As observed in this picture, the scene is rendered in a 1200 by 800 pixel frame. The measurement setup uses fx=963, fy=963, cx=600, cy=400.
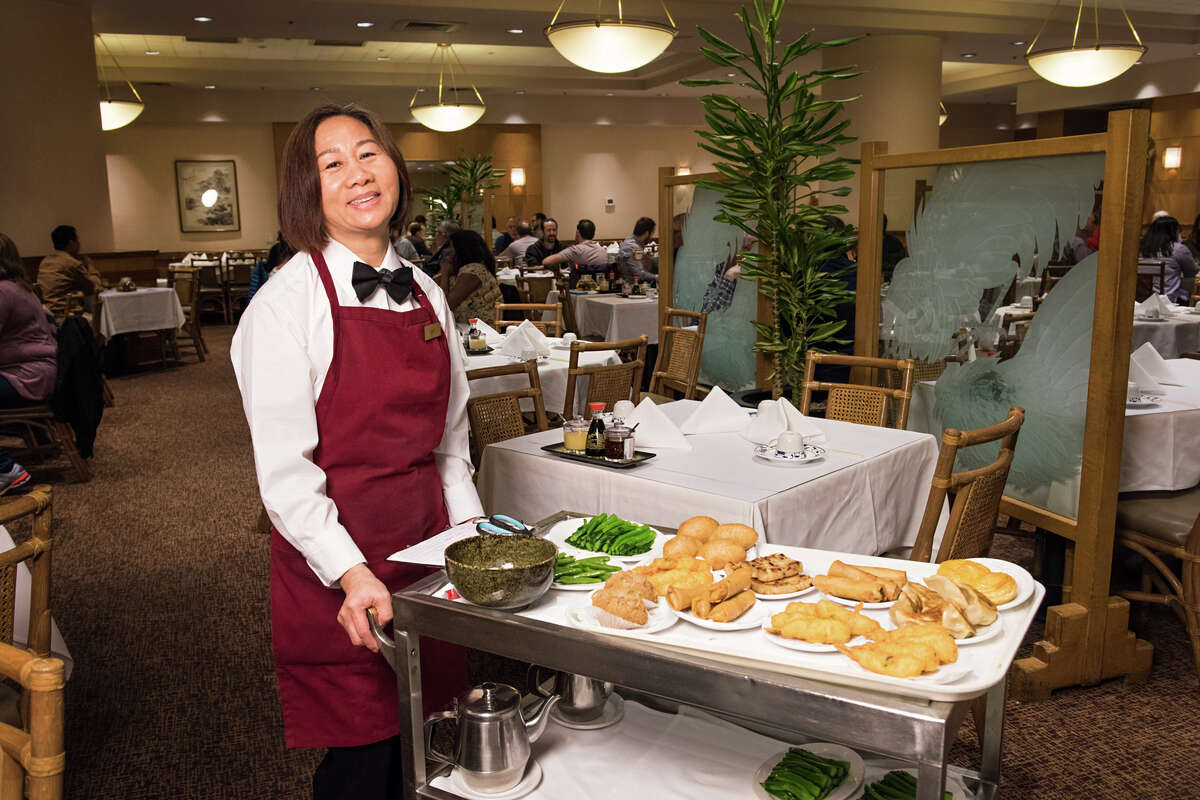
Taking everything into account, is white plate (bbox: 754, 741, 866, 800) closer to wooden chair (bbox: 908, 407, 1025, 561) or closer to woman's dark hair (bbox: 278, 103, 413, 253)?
wooden chair (bbox: 908, 407, 1025, 561)

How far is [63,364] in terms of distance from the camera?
556 centimetres

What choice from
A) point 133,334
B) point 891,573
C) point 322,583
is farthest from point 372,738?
point 133,334

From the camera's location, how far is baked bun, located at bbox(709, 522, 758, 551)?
1.69m

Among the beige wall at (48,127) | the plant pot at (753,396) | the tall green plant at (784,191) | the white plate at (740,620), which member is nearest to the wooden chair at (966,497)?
the white plate at (740,620)

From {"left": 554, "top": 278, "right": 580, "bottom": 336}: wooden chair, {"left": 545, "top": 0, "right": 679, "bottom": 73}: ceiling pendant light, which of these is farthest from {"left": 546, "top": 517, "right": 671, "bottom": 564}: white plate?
{"left": 554, "top": 278, "right": 580, "bottom": 336}: wooden chair

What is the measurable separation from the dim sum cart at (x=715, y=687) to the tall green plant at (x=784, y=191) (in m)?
2.96

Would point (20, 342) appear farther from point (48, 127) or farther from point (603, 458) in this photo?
point (48, 127)

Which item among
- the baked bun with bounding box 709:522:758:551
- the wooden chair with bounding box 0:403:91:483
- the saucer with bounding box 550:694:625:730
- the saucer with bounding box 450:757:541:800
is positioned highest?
the baked bun with bounding box 709:522:758:551

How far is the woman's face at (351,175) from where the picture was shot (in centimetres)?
172

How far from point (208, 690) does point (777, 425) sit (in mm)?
2069

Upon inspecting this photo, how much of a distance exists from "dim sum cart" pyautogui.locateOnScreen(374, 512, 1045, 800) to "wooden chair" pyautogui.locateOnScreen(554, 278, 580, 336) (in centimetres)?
672

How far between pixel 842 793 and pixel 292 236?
4.44ft

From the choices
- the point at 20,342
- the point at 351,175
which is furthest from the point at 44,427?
the point at 351,175

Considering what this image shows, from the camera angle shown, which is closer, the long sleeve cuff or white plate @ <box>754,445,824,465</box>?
the long sleeve cuff
